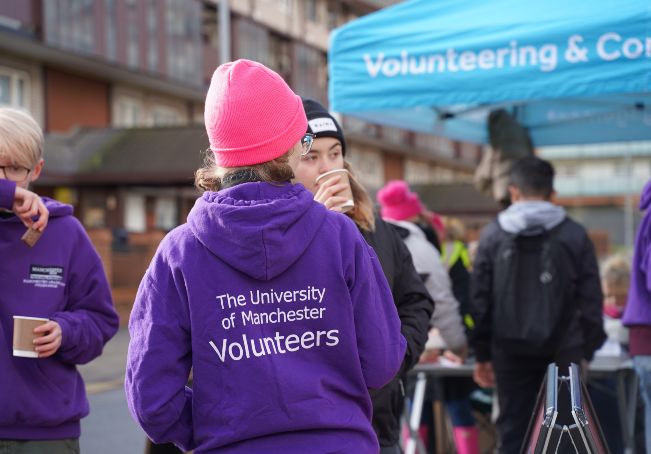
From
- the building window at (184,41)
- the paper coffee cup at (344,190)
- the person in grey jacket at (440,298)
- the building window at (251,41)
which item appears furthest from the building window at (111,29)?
the paper coffee cup at (344,190)

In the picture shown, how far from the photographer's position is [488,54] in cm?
472

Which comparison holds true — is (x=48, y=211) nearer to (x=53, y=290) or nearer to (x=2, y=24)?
(x=53, y=290)

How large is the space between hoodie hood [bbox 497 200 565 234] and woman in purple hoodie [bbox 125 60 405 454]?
2794mm

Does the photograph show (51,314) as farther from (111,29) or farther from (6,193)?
(111,29)

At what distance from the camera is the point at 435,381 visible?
5629mm

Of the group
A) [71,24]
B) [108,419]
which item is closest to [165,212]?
[71,24]

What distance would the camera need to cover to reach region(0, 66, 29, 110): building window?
2422 centimetres

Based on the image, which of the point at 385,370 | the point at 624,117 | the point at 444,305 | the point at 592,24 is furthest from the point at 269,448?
the point at 624,117

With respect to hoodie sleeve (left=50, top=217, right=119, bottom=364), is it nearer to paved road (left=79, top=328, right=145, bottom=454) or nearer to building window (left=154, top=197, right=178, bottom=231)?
paved road (left=79, top=328, right=145, bottom=454)

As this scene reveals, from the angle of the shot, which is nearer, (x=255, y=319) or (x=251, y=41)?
(x=255, y=319)

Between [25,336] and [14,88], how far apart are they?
77.0 feet

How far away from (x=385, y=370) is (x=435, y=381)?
363 cm

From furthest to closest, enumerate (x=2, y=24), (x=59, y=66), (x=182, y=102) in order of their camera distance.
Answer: (x=182, y=102) → (x=59, y=66) → (x=2, y=24)

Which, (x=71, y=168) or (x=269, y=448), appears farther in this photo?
(x=71, y=168)
